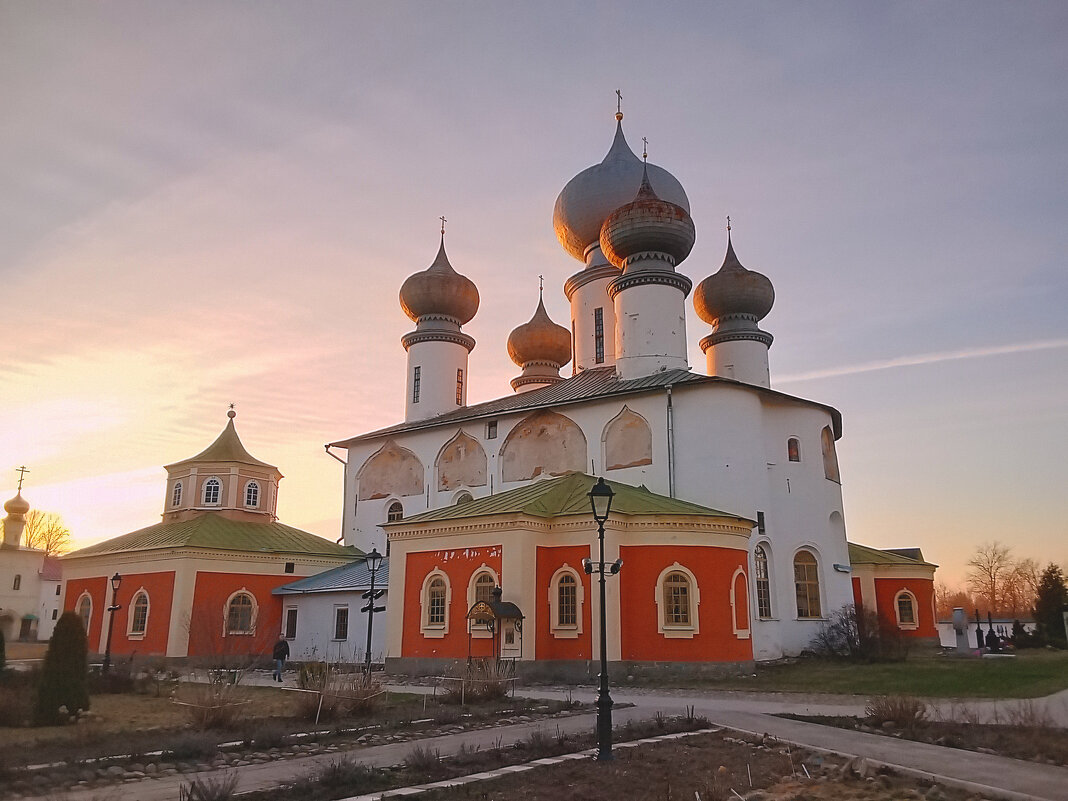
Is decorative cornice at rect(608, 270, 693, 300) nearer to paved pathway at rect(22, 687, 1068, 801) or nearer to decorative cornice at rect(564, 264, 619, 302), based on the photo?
Answer: decorative cornice at rect(564, 264, 619, 302)

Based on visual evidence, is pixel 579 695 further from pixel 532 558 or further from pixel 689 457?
pixel 689 457

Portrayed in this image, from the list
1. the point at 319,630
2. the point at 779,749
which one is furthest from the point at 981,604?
the point at 779,749

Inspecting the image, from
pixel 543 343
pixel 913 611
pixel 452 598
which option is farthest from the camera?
pixel 543 343

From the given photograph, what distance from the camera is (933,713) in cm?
1146

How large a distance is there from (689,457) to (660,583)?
16.2 ft

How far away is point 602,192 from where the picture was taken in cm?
3169

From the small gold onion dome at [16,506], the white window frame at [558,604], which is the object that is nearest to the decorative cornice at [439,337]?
the white window frame at [558,604]

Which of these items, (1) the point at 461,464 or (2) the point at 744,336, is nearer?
(1) the point at 461,464

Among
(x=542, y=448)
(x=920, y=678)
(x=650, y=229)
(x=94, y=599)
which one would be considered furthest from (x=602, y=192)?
(x=94, y=599)

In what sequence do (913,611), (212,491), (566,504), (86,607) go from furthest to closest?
(212,491) → (86,607) → (913,611) → (566,504)

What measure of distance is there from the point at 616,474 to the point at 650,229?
26.5ft

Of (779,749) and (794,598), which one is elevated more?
(794,598)

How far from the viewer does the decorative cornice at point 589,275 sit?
1212 inches

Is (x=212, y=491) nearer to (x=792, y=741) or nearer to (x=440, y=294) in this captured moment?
(x=440, y=294)
